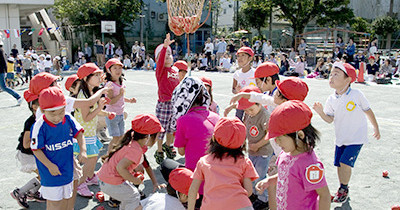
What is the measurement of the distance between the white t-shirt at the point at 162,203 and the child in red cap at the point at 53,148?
86 centimetres

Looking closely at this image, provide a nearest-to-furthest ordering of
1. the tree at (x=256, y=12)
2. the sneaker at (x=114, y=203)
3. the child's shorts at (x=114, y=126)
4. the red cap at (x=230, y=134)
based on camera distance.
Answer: the red cap at (x=230, y=134) → the sneaker at (x=114, y=203) → the child's shorts at (x=114, y=126) → the tree at (x=256, y=12)

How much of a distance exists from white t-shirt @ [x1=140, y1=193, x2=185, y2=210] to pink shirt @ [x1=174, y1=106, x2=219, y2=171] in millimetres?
A: 375

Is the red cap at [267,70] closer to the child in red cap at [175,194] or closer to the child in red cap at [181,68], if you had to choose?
the child in red cap at [181,68]

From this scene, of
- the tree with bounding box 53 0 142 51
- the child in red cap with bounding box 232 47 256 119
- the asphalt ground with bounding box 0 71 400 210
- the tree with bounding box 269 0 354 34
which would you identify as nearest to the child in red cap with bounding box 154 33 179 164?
the asphalt ground with bounding box 0 71 400 210

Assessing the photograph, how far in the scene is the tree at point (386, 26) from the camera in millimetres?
35906

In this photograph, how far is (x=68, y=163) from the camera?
371 centimetres

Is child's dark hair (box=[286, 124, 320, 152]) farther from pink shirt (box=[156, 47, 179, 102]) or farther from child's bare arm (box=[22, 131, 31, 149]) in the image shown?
pink shirt (box=[156, 47, 179, 102])

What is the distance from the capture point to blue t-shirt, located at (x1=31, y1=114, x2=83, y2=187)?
3.51 metres

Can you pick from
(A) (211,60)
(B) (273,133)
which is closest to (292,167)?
(B) (273,133)

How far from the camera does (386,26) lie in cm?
3609

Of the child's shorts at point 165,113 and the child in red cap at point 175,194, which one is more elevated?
the child's shorts at point 165,113

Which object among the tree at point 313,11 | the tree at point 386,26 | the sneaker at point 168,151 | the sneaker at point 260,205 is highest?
the tree at point 313,11

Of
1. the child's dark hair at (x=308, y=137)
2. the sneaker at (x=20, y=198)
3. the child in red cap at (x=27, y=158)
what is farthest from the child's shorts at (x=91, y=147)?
the child's dark hair at (x=308, y=137)

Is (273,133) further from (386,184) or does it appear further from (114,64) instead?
(114,64)
